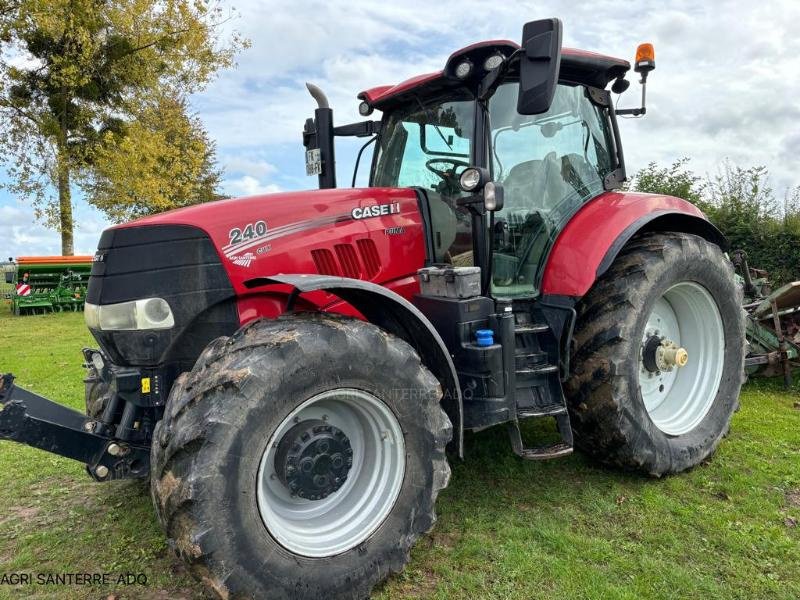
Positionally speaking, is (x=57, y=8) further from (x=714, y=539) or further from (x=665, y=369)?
(x=714, y=539)

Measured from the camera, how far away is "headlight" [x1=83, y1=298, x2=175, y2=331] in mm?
2734

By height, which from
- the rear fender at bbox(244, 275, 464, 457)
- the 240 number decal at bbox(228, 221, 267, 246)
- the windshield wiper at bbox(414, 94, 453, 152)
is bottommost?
the rear fender at bbox(244, 275, 464, 457)

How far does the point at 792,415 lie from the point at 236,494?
474cm

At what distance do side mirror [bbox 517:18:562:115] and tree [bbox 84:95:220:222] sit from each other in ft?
44.9

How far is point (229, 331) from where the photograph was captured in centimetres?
291

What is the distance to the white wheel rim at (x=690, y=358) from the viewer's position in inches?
161

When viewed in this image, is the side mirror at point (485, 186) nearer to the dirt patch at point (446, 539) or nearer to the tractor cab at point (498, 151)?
the tractor cab at point (498, 151)

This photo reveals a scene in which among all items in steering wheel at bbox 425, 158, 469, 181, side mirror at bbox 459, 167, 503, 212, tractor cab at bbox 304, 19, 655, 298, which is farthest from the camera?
steering wheel at bbox 425, 158, 469, 181

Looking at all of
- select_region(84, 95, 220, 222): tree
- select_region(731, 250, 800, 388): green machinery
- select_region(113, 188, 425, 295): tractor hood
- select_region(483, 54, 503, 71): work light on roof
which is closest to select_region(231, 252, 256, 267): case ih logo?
select_region(113, 188, 425, 295): tractor hood

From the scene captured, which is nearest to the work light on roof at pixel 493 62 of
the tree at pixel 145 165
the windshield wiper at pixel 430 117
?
the windshield wiper at pixel 430 117

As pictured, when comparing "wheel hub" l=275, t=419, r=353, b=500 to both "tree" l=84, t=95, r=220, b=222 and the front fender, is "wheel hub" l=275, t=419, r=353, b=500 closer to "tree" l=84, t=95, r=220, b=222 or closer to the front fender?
the front fender

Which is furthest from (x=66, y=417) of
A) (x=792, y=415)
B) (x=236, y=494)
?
(x=792, y=415)

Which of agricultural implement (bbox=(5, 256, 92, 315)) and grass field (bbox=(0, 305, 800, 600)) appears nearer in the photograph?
grass field (bbox=(0, 305, 800, 600))

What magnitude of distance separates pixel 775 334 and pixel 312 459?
495 cm
